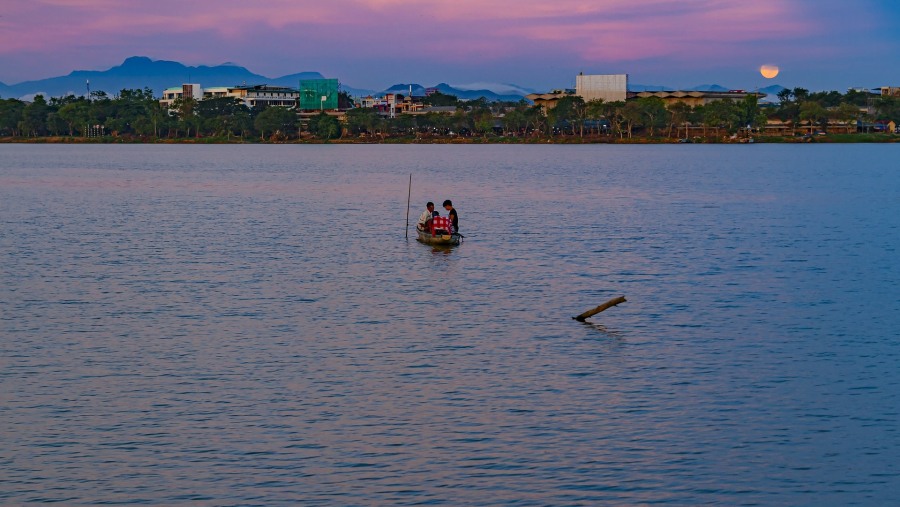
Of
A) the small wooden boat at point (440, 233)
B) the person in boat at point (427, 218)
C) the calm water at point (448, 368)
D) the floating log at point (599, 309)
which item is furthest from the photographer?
the person in boat at point (427, 218)

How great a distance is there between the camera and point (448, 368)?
26.1 meters

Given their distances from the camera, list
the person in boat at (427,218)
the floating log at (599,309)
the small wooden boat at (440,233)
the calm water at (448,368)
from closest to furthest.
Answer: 1. the calm water at (448,368)
2. the floating log at (599,309)
3. the small wooden boat at (440,233)
4. the person in boat at (427,218)

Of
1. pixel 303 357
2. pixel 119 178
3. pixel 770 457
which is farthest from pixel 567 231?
pixel 119 178

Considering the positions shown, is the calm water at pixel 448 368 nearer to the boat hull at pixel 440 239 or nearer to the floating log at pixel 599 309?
the boat hull at pixel 440 239

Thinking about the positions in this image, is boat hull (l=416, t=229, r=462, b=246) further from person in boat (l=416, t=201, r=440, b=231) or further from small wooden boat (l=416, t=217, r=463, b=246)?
person in boat (l=416, t=201, r=440, b=231)

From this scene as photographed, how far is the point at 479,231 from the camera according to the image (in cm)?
6119

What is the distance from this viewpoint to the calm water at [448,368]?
1872 centimetres

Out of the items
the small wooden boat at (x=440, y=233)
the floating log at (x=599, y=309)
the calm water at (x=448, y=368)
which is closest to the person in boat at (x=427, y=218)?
the small wooden boat at (x=440, y=233)

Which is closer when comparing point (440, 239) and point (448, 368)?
point (448, 368)

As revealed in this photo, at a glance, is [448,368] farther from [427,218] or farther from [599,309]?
[427,218]

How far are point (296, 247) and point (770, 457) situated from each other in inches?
1419

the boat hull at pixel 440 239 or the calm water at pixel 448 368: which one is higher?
the boat hull at pixel 440 239

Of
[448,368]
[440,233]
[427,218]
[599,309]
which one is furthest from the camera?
[427,218]

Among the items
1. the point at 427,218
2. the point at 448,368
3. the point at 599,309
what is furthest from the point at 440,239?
the point at 448,368
